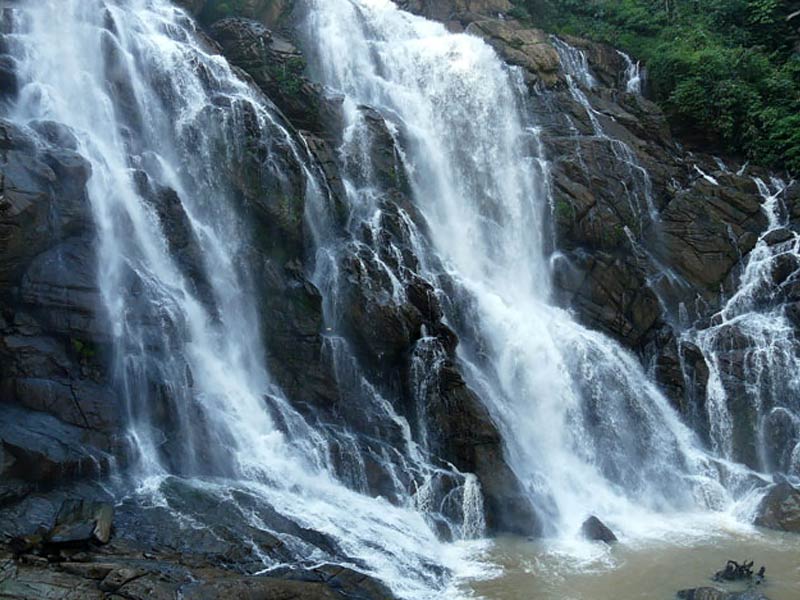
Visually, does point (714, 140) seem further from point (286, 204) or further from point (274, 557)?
point (274, 557)

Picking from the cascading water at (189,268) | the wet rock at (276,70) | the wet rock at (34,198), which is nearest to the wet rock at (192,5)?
the wet rock at (276,70)

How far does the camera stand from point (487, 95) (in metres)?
28.6

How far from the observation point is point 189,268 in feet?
60.8

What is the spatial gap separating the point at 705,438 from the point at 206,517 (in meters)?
15.0

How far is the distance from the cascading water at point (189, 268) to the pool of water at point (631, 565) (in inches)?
42.6

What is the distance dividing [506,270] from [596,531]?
34.0ft

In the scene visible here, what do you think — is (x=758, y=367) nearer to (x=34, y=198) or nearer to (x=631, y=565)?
(x=631, y=565)

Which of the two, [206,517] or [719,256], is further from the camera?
[719,256]

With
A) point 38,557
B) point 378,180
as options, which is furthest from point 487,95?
point 38,557

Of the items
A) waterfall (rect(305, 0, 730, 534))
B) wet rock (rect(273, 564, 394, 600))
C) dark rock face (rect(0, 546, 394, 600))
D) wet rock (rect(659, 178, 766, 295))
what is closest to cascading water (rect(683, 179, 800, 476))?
wet rock (rect(659, 178, 766, 295))

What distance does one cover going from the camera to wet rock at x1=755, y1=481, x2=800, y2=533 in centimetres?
1758

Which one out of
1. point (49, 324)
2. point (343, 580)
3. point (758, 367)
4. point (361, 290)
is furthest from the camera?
point (758, 367)

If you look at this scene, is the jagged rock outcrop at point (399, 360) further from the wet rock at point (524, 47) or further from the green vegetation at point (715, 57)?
the green vegetation at point (715, 57)

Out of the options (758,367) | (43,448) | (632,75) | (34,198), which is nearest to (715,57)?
(632,75)
